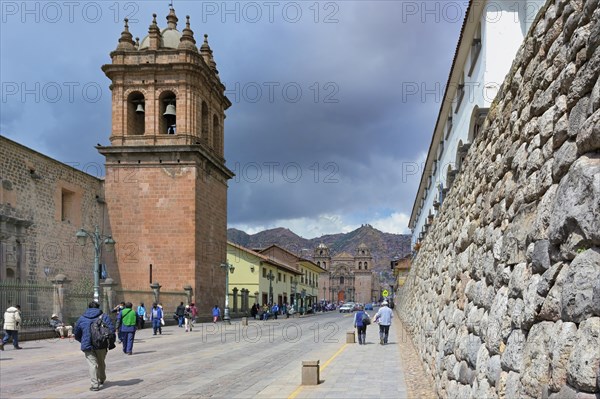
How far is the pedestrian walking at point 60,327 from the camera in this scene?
22.8m

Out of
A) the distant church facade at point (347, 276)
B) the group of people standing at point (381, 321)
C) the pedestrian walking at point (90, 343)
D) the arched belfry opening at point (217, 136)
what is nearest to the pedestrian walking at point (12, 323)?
the pedestrian walking at point (90, 343)

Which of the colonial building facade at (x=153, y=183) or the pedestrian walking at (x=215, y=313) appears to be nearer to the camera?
the pedestrian walking at (x=215, y=313)

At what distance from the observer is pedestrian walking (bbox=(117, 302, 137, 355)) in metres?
16.6

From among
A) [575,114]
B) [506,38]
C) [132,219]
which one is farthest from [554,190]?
[132,219]

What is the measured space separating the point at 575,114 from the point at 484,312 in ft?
7.92

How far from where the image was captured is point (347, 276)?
146750mm

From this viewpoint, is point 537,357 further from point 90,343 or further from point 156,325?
point 156,325

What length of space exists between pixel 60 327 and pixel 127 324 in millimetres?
7587

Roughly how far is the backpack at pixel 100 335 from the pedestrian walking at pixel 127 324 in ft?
20.1

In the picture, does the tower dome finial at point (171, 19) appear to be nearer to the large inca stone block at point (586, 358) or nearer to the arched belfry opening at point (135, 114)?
the arched belfry opening at point (135, 114)

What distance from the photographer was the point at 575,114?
325cm

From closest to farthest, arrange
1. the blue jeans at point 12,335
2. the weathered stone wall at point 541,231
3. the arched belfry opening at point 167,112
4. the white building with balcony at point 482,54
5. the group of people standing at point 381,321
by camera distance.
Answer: the weathered stone wall at point 541,231
the white building with balcony at point 482,54
the blue jeans at point 12,335
the group of people standing at point 381,321
the arched belfry opening at point 167,112

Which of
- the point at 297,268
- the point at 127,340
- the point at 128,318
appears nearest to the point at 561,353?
the point at 128,318

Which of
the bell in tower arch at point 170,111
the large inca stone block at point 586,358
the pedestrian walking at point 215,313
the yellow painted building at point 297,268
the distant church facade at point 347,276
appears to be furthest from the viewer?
the distant church facade at point 347,276
